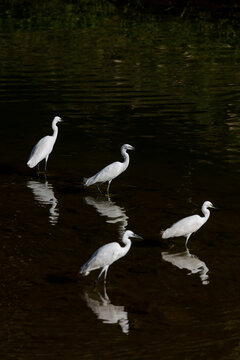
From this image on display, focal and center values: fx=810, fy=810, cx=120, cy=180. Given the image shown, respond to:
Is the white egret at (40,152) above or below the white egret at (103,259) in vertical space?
below

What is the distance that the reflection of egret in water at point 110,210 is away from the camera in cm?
1416

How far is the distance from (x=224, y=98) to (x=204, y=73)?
3640 millimetres

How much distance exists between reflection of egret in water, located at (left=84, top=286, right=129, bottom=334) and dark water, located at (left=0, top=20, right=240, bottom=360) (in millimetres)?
26

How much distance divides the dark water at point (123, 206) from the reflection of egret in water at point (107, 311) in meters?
0.03

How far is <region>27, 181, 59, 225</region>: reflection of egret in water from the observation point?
14508 millimetres

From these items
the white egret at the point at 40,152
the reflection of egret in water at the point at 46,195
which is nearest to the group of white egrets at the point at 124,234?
the white egret at the point at 40,152

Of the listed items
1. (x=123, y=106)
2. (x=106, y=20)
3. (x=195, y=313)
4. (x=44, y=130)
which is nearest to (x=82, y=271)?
(x=195, y=313)

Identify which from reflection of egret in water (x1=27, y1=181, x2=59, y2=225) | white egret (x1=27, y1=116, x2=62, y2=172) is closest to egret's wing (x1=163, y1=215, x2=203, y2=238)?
reflection of egret in water (x1=27, y1=181, x2=59, y2=225)

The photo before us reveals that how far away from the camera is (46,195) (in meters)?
15.8

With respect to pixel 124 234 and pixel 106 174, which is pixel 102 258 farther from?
pixel 106 174

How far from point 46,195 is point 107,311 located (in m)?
5.51

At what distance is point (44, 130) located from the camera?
68.3 feet

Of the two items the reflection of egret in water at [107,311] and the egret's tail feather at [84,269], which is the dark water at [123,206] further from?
the egret's tail feather at [84,269]

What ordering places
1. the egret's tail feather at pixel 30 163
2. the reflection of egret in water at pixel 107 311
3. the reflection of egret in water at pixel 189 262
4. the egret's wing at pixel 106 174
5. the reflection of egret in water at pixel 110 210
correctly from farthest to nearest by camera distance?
1. the egret's tail feather at pixel 30 163
2. the egret's wing at pixel 106 174
3. the reflection of egret in water at pixel 110 210
4. the reflection of egret in water at pixel 189 262
5. the reflection of egret in water at pixel 107 311
